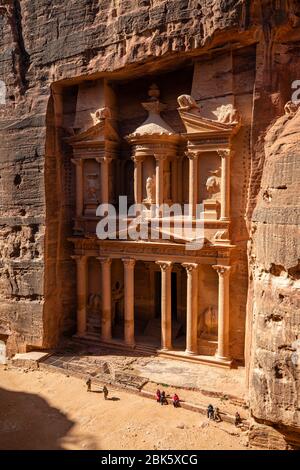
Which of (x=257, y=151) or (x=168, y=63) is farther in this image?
(x=168, y=63)

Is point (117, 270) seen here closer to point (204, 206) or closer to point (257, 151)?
point (204, 206)

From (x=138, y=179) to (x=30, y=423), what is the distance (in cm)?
882

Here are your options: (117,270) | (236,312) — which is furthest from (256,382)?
(117,270)

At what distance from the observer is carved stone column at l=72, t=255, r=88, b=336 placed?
16078mm

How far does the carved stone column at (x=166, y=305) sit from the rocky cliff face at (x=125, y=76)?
3.23 metres

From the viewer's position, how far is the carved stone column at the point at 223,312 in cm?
1357

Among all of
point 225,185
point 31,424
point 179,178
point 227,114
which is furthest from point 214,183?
point 31,424

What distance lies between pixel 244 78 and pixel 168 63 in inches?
104

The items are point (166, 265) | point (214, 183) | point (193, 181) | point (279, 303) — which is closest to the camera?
point (279, 303)

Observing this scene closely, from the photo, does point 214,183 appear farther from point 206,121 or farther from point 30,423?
point 30,423

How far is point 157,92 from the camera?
48.9 feet

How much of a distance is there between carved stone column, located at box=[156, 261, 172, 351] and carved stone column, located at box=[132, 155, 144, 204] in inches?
103

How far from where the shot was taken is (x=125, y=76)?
14.8 metres
